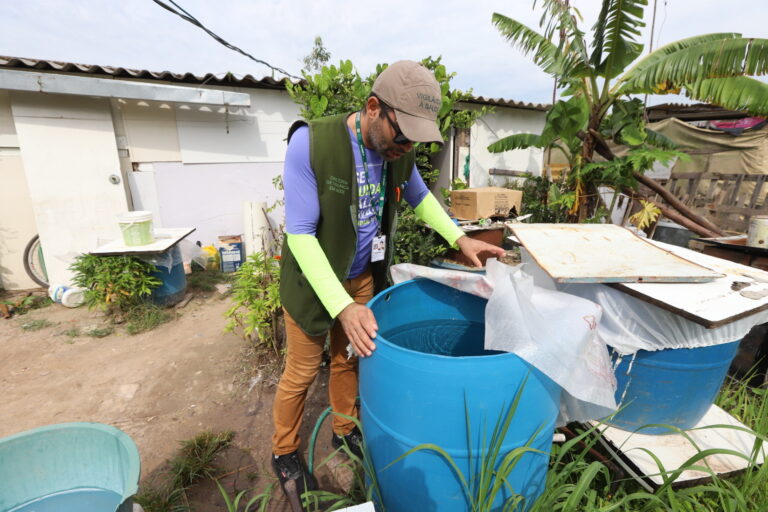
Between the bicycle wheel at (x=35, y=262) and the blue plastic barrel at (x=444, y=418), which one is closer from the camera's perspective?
the blue plastic barrel at (x=444, y=418)

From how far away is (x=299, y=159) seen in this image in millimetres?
1290

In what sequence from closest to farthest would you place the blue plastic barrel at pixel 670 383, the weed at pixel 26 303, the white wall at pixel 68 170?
the blue plastic barrel at pixel 670 383 → the weed at pixel 26 303 → the white wall at pixel 68 170

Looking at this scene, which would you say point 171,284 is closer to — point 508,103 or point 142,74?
point 142,74

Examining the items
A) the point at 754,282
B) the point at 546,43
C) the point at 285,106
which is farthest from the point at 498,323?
the point at 285,106

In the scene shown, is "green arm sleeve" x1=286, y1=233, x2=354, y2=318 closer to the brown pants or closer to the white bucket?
the brown pants

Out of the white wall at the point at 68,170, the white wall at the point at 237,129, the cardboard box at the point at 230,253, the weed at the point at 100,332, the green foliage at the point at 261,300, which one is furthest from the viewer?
the cardboard box at the point at 230,253

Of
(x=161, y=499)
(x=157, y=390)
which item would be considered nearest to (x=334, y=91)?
(x=157, y=390)

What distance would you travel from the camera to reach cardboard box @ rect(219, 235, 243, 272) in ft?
17.6

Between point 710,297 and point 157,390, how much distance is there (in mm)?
3368

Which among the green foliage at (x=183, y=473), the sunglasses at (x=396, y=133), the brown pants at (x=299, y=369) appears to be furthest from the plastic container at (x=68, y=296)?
the sunglasses at (x=396, y=133)

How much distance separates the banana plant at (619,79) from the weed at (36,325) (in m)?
5.99

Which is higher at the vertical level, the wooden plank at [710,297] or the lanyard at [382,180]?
the lanyard at [382,180]

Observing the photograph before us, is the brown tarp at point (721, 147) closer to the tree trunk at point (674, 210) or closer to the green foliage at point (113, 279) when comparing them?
the tree trunk at point (674, 210)

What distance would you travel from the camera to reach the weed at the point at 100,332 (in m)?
3.59
